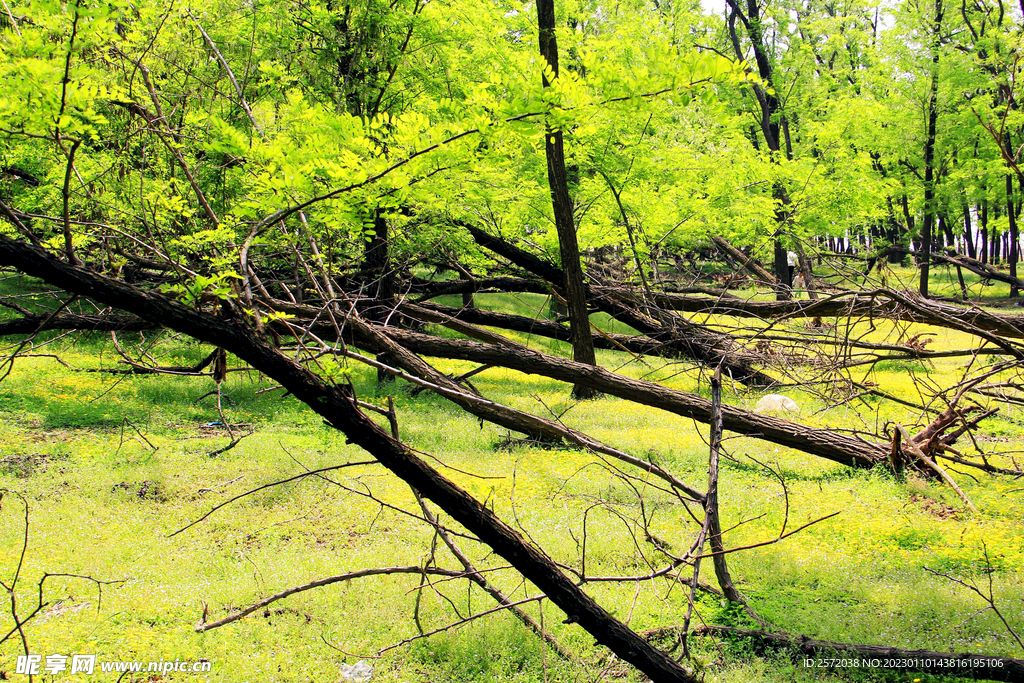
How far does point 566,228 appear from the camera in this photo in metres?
10.1

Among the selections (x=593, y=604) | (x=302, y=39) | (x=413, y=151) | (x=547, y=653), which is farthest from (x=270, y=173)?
(x=302, y=39)

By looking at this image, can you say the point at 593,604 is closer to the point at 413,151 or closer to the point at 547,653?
the point at 547,653

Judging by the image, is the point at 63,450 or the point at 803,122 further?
the point at 803,122

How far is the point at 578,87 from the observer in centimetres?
305

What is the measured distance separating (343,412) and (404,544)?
3228mm

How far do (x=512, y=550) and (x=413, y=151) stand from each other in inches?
81.7

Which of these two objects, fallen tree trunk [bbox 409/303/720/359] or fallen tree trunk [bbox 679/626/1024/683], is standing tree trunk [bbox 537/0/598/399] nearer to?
fallen tree trunk [bbox 409/303/720/359]

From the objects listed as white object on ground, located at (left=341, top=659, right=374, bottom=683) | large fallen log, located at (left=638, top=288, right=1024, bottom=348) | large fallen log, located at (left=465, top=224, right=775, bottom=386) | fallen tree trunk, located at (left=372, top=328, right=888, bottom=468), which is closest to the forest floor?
white object on ground, located at (left=341, top=659, right=374, bottom=683)

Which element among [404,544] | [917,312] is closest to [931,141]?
[917,312]

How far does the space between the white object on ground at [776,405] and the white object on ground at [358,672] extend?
25.2 feet

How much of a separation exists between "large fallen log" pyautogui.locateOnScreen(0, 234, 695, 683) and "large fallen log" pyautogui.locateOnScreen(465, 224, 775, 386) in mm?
7231

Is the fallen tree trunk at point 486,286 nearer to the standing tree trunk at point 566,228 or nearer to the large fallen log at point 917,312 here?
the standing tree trunk at point 566,228

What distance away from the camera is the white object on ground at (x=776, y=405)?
989 centimetres

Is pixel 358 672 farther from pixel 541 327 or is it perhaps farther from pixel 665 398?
pixel 541 327
